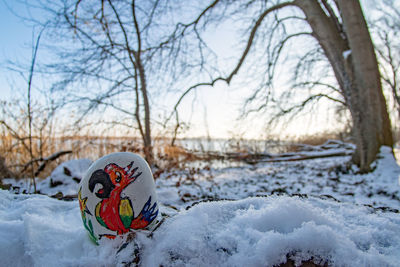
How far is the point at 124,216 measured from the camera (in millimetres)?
1139

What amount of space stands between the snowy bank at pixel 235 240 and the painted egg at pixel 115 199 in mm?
108

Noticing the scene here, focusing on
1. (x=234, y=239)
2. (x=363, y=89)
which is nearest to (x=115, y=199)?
(x=234, y=239)

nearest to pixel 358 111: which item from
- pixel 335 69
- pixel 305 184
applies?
pixel 335 69

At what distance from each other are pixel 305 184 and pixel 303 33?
4053mm

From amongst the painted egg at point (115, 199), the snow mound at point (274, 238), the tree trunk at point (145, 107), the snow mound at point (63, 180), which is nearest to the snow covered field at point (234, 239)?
the snow mound at point (274, 238)

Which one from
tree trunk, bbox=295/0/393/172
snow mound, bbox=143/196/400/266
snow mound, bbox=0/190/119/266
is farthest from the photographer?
tree trunk, bbox=295/0/393/172

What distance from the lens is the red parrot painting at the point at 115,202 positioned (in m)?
1.13

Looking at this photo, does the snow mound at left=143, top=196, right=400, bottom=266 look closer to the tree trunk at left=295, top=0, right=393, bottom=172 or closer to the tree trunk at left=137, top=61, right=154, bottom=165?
the tree trunk at left=295, top=0, right=393, bottom=172

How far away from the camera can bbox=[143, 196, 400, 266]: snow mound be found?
0.82 metres

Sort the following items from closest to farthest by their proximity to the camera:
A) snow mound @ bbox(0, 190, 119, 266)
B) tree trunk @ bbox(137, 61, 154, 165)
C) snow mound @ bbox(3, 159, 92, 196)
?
snow mound @ bbox(0, 190, 119, 266) < snow mound @ bbox(3, 159, 92, 196) < tree trunk @ bbox(137, 61, 154, 165)

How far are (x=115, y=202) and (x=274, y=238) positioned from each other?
81cm

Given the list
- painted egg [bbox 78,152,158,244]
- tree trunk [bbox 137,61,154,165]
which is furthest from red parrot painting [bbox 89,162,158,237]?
tree trunk [bbox 137,61,154,165]

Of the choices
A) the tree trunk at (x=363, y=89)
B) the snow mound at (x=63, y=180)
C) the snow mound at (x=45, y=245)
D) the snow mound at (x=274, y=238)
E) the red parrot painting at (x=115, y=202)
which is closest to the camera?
the snow mound at (x=274, y=238)

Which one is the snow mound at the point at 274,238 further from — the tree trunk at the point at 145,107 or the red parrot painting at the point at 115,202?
the tree trunk at the point at 145,107
